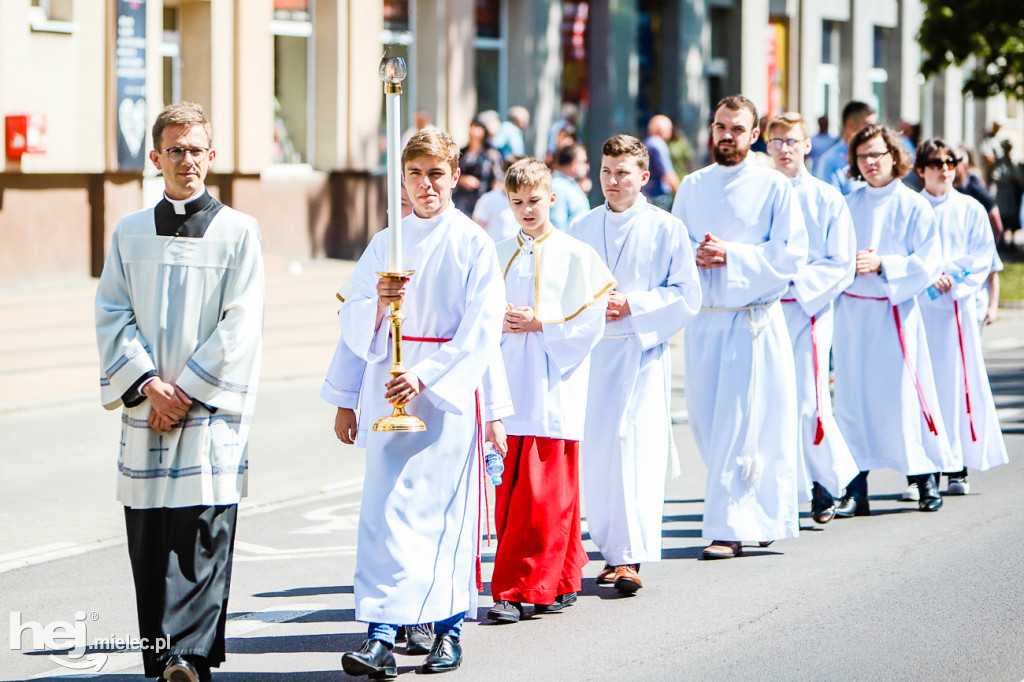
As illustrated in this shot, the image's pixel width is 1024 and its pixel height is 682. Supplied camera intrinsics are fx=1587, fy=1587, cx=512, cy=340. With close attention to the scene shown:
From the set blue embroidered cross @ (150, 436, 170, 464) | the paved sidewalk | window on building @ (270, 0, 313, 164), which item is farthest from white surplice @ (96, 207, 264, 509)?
window on building @ (270, 0, 313, 164)

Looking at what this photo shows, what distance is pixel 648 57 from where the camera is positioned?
1088 inches

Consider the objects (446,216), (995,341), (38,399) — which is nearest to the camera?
(446,216)

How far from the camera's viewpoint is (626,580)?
22.4ft

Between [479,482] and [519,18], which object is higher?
[519,18]

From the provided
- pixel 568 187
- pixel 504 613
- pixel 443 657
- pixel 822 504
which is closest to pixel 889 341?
pixel 822 504

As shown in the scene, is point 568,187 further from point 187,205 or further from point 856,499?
point 187,205

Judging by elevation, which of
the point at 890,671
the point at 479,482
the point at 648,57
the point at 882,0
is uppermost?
the point at 882,0

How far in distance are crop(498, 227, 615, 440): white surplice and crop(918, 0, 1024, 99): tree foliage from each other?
68.7 feet

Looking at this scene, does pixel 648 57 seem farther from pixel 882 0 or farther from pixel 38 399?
pixel 38 399

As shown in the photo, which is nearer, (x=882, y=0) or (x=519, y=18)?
(x=519, y=18)

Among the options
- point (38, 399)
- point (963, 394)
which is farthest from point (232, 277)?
point (38, 399)

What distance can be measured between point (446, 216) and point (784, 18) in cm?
2736

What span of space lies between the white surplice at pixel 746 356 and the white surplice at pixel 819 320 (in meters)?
0.51

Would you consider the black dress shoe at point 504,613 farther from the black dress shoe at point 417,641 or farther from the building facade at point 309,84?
the building facade at point 309,84
